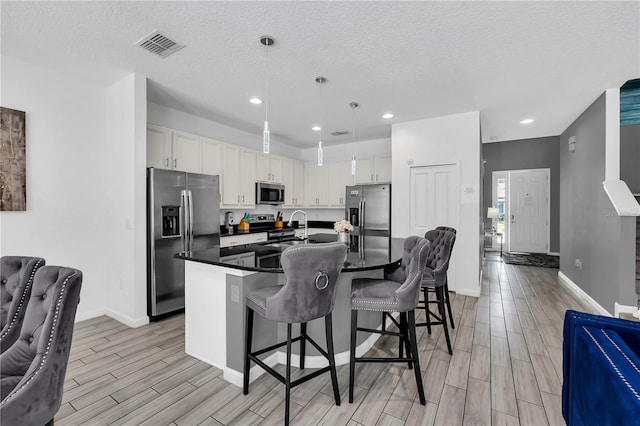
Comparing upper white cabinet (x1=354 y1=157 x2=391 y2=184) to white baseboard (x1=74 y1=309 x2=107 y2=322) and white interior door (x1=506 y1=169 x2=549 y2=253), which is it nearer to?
white interior door (x1=506 y1=169 x2=549 y2=253)

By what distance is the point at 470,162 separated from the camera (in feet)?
14.3

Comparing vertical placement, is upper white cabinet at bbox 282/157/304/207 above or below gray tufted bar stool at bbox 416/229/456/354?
above

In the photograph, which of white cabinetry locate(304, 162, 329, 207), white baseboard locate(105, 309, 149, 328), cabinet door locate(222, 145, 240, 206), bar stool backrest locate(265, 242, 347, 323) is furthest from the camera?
white cabinetry locate(304, 162, 329, 207)

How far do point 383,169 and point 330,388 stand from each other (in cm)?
435

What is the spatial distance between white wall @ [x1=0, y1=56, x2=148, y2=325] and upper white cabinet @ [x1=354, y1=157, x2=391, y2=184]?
12.8 feet

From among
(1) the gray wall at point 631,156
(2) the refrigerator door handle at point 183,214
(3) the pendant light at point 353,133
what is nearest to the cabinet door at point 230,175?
(2) the refrigerator door handle at point 183,214

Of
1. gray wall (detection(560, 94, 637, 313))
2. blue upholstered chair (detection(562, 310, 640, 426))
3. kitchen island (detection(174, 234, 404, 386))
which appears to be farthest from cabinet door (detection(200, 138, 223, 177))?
gray wall (detection(560, 94, 637, 313))

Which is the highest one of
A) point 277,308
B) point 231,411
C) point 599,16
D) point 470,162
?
point 599,16

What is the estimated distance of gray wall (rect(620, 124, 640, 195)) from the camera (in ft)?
13.0

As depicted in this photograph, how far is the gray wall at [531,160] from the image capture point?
285 inches

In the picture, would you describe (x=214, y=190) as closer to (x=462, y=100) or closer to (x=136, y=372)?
(x=136, y=372)

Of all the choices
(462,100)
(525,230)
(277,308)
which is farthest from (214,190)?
(525,230)

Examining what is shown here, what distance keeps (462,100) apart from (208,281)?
3.78 meters

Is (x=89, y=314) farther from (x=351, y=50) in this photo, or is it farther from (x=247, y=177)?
(x=351, y=50)
